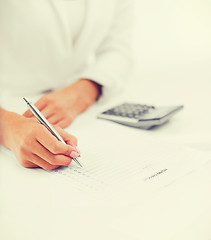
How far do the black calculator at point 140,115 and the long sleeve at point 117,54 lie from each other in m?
0.13

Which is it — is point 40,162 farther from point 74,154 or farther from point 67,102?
point 67,102

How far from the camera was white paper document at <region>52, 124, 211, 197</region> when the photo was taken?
348mm

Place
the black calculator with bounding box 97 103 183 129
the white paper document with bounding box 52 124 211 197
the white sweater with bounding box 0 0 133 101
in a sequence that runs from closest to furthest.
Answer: the white paper document with bounding box 52 124 211 197 → the black calculator with bounding box 97 103 183 129 → the white sweater with bounding box 0 0 133 101

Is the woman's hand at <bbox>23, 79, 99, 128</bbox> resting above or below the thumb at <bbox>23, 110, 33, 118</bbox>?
below

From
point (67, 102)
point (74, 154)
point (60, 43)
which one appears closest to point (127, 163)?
point (74, 154)

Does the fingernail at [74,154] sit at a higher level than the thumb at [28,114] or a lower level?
lower

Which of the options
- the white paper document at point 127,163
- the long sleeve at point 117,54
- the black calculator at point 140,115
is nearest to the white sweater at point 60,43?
the long sleeve at point 117,54

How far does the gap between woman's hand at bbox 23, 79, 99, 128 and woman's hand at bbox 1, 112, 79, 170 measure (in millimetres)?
22

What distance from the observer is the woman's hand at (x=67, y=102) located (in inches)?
20.5

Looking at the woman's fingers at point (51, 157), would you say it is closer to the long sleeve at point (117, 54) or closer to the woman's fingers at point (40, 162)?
the woman's fingers at point (40, 162)

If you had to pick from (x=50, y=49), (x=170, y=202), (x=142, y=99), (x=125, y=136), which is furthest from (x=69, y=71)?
(x=170, y=202)

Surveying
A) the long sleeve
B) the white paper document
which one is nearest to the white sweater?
the long sleeve

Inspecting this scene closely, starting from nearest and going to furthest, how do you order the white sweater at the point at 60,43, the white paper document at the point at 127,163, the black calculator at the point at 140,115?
the white paper document at the point at 127,163 < the black calculator at the point at 140,115 < the white sweater at the point at 60,43

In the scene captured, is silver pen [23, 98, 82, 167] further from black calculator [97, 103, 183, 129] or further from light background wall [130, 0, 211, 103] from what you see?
light background wall [130, 0, 211, 103]
